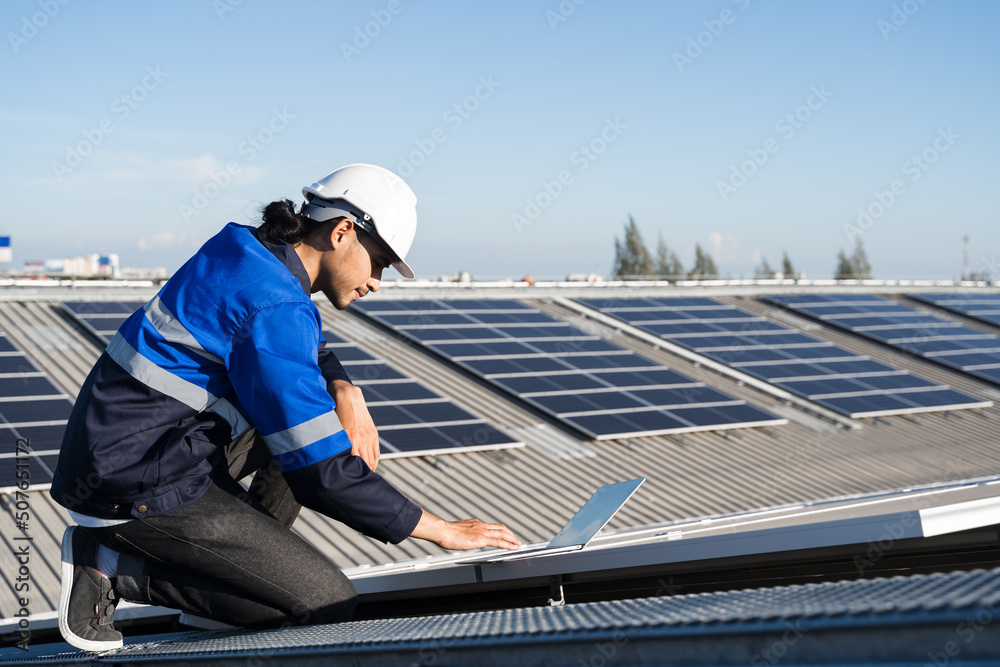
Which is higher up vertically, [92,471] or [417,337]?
[92,471]

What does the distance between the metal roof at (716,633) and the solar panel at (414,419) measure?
859cm

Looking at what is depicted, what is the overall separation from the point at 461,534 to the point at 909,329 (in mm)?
22367

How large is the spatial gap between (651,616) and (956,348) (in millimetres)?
22383

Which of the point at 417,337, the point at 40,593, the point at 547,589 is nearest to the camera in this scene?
the point at 547,589

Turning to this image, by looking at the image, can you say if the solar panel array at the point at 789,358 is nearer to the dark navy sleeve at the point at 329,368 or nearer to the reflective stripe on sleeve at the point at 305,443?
the dark navy sleeve at the point at 329,368

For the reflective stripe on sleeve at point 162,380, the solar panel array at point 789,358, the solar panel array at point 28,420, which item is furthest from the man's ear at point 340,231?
the solar panel array at point 789,358

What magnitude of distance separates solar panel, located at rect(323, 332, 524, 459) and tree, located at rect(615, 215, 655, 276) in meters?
80.5

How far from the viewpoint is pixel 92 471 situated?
134 inches

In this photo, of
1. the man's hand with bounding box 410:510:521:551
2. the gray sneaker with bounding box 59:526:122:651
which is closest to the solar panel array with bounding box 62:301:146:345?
the gray sneaker with bounding box 59:526:122:651

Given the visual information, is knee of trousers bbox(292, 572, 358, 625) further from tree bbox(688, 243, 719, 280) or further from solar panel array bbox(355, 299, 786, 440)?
tree bbox(688, 243, 719, 280)

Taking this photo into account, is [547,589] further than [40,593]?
No

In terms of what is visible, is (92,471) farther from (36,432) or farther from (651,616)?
(36,432)

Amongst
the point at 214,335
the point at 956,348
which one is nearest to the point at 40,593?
the point at 214,335

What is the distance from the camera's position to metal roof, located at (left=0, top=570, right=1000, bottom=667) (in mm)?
1771
